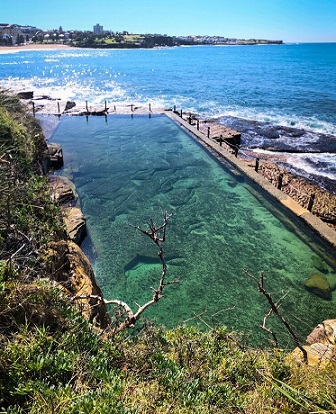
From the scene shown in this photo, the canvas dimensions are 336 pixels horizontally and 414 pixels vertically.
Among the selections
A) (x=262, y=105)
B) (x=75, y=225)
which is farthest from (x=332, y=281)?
(x=262, y=105)

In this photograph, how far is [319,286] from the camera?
7789 millimetres

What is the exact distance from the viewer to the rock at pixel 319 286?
760cm

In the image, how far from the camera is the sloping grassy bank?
2.65 meters

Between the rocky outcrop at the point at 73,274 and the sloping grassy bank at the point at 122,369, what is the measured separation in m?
0.79

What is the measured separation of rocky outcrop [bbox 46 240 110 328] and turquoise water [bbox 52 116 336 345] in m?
1.53

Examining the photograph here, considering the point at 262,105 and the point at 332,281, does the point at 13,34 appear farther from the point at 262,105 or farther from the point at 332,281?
the point at 332,281

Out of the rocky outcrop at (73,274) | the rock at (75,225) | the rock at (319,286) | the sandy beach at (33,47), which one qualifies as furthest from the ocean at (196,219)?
the sandy beach at (33,47)

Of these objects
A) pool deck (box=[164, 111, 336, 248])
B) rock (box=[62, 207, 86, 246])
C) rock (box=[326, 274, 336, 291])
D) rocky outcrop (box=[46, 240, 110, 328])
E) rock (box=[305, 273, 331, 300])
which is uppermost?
rocky outcrop (box=[46, 240, 110, 328])

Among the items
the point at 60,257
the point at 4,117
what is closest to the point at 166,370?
the point at 60,257

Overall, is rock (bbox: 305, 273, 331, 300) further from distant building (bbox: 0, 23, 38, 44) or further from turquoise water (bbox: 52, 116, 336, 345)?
distant building (bbox: 0, 23, 38, 44)

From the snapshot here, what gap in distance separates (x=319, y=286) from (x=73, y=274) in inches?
234

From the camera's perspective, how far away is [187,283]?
7.88 m

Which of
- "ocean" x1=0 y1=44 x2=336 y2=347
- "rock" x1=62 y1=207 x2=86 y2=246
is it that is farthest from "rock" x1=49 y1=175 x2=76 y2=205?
"rock" x1=62 y1=207 x2=86 y2=246

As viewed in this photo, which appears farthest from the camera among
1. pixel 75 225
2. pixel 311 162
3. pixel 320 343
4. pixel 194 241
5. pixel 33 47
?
pixel 33 47
